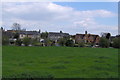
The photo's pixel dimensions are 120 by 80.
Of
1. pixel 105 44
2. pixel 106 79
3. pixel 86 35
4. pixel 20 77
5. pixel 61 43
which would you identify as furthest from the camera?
pixel 86 35

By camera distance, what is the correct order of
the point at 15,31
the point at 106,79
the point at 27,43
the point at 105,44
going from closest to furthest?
1. the point at 106,79
2. the point at 27,43
3. the point at 105,44
4. the point at 15,31

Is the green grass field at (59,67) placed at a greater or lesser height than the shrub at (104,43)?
lesser

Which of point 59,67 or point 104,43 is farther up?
point 104,43

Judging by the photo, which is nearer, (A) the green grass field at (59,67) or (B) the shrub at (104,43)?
(A) the green grass field at (59,67)

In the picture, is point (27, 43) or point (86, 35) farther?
point (86, 35)

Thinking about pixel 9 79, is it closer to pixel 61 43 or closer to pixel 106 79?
pixel 106 79

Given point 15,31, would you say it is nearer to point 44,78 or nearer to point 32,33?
point 32,33

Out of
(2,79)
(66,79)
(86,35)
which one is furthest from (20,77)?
(86,35)

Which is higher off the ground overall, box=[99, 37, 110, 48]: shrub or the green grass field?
box=[99, 37, 110, 48]: shrub

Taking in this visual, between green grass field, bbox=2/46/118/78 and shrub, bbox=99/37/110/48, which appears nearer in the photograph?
green grass field, bbox=2/46/118/78

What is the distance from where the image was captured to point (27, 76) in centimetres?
617

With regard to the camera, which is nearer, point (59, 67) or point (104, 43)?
point (59, 67)

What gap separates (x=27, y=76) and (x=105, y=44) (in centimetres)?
4165

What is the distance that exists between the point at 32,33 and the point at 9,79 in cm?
7102
